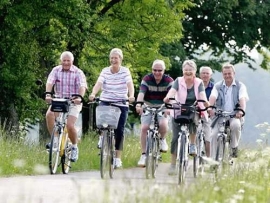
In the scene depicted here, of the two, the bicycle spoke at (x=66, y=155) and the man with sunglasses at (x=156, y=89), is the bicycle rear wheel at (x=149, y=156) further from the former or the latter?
the bicycle spoke at (x=66, y=155)

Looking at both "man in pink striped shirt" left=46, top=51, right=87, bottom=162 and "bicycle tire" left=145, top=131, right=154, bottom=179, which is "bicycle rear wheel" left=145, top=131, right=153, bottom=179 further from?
"man in pink striped shirt" left=46, top=51, right=87, bottom=162

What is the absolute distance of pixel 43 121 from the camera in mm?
31750

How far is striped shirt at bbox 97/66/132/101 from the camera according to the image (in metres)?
14.9

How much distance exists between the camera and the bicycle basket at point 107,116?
1420cm

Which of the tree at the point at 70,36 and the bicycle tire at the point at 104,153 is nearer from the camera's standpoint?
the bicycle tire at the point at 104,153

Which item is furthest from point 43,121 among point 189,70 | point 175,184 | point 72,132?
point 175,184

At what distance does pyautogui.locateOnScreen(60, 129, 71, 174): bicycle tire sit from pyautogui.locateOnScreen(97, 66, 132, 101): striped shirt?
3.35ft

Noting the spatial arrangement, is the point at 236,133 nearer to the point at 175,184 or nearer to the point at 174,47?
the point at 175,184

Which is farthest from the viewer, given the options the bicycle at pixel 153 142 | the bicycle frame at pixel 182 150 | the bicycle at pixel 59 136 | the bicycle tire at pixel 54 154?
the bicycle at pixel 59 136

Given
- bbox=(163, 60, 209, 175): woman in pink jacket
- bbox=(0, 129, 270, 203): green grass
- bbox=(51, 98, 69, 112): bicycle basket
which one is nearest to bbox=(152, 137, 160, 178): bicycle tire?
bbox=(163, 60, 209, 175): woman in pink jacket

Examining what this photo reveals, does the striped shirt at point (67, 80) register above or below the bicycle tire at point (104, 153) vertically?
above

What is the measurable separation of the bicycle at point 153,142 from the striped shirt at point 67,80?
3.69ft

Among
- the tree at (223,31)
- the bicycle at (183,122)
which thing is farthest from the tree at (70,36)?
the bicycle at (183,122)

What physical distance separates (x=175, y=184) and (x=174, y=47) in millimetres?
31742
